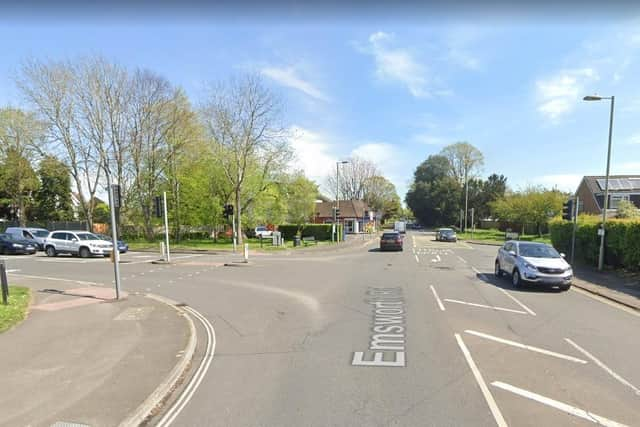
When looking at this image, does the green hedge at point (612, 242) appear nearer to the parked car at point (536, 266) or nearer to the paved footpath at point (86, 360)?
the parked car at point (536, 266)

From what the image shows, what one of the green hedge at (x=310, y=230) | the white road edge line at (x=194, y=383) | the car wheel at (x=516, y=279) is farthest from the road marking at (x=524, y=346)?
the green hedge at (x=310, y=230)

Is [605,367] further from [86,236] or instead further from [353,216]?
[353,216]

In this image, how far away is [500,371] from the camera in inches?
201

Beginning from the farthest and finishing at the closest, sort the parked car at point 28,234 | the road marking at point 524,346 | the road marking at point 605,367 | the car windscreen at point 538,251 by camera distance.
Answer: the parked car at point 28,234 → the car windscreen at point 538,251 → the road marking at point 524,346 → the road marking at point 605,367

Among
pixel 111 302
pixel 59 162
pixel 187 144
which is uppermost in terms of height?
pixel 187 144

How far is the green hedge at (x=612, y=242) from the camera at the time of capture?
13.4 metres

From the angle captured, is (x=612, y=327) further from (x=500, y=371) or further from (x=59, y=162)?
(x=59, y=162)

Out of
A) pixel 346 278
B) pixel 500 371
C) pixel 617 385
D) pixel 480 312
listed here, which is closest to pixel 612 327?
pixel 480 312

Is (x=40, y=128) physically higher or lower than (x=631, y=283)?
higher

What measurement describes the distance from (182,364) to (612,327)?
8816 mm

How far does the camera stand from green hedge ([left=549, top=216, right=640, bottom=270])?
1338 cm

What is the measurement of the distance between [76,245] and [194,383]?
22217mm

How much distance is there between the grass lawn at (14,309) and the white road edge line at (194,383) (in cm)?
410

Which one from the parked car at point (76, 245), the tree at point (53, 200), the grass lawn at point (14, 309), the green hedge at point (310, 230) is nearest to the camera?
the grass lawn at point (14, 309)
